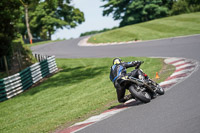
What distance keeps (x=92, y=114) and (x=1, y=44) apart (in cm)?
1259

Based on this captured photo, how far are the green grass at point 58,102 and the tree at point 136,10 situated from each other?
39.2 meters

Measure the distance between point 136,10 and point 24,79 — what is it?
141ft

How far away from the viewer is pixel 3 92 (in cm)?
1452

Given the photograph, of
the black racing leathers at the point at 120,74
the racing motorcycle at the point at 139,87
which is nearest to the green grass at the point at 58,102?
the black racing leathers at the point at 120,74

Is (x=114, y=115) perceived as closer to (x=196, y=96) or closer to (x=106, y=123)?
(x=106, y=123)

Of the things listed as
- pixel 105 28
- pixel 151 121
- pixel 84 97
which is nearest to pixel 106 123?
pixel 151 121

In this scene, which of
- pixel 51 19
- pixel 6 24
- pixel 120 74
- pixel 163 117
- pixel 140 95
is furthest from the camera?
pixel 51 19

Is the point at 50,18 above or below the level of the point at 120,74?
above

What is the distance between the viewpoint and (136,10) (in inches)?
2199

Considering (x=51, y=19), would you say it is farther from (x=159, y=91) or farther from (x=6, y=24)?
(x=159, y=91)

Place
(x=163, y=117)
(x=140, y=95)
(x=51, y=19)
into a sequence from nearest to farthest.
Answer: (x=163, y=117) < (x=140, y=95) < (x=51, y=19)

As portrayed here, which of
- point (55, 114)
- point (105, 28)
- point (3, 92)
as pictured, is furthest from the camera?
point (105, 28)

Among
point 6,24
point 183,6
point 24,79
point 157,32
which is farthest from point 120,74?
point 183,6

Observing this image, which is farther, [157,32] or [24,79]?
[157,32]
